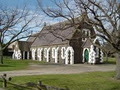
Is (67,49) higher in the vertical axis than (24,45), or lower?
lower

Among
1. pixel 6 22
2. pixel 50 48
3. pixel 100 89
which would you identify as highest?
pixel 6 22

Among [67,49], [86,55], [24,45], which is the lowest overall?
[86,55]

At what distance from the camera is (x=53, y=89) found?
1302 cm

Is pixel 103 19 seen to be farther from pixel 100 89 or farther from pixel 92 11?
pixel 100 89

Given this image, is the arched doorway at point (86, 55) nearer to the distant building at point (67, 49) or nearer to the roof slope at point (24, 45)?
the distant building at point (67, 49)

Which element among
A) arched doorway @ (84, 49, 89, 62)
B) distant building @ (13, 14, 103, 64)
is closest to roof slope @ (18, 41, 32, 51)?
distant building @ (13, 14, 103, 64)

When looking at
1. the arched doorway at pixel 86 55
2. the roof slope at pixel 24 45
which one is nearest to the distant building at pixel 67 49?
the arched doorway at pixel 86 55

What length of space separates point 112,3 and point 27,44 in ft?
186

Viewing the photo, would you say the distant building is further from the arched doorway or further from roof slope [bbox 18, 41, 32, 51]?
roof slope [bbox 18, 41, 32, 51]

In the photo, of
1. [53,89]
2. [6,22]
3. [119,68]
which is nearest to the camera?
[53,89]

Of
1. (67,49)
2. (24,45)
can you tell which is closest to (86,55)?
(67,49)

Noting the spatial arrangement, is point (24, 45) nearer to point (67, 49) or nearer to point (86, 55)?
point (67, 49)

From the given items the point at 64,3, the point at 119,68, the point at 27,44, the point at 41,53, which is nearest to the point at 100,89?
the point at 119,68

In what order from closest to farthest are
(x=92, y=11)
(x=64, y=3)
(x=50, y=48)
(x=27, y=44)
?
1. (x=92, y=11)
2. (x=64, y=3)
3. (x=50, y=48)
4. (x=27, y=44)
